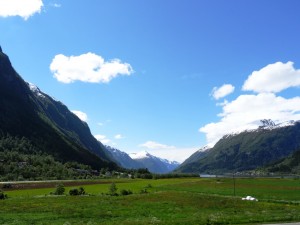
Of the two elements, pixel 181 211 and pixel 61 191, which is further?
pixel 61 191

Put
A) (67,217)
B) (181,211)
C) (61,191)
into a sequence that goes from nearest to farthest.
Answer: (67,217)
(181,211)
(61,191)

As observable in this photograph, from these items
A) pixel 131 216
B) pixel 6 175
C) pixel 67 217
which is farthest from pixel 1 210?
pixel 6 175

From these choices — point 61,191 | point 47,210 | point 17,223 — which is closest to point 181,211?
point 47,210

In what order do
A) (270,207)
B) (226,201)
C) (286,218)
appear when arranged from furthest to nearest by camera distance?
(226,201)
(270,207)
(286,218)

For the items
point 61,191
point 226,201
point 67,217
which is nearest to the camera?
point 67,217

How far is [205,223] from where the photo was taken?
133 feet

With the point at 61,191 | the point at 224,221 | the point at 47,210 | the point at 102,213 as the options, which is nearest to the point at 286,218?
the point at 224,221

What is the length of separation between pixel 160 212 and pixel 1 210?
76.8ft

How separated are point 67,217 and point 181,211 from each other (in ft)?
55.1

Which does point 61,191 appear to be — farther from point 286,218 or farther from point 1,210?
point 286,218

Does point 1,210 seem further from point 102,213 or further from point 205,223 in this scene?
point 205,223

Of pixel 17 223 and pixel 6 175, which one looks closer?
pixel 17 223

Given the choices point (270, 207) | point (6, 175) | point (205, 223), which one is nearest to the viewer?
point (205, 223)

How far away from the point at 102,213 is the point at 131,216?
4632mm
